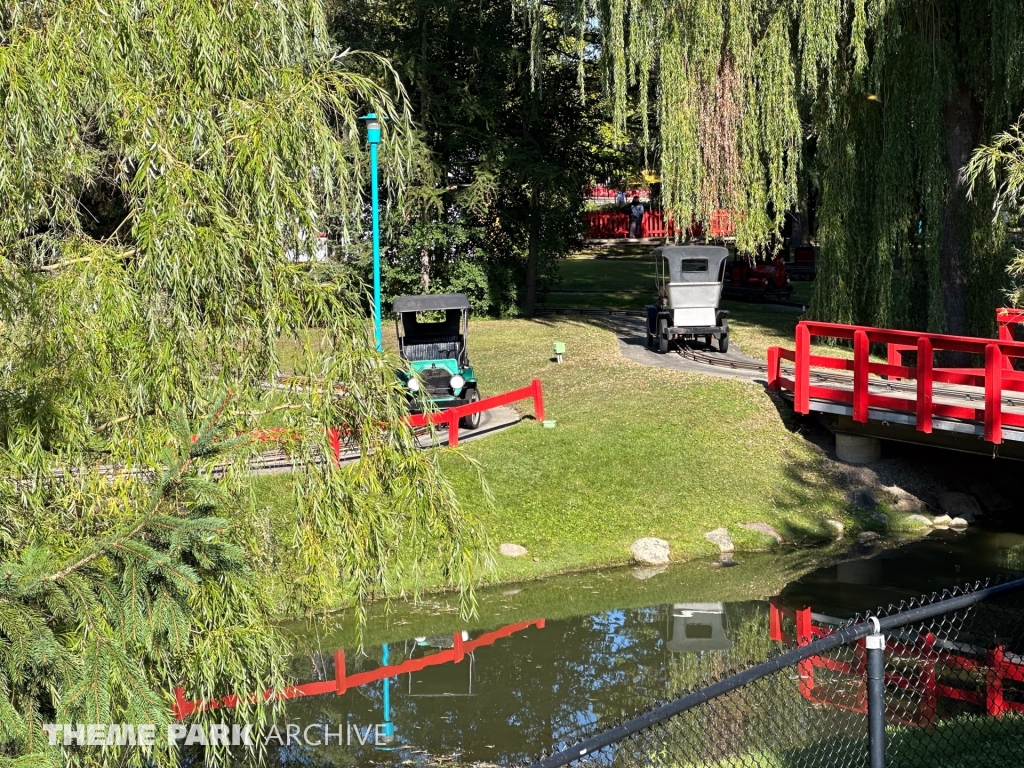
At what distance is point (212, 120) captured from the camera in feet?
24.7

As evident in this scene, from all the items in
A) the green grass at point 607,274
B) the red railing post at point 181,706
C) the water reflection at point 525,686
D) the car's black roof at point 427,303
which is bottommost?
the water reflection at point 525,686

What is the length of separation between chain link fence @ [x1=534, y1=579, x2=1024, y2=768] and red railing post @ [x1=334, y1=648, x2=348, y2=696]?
3370 millimetres

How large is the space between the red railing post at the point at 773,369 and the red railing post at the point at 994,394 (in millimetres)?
4905

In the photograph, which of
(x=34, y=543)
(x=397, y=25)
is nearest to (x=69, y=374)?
(x=34, y=543)

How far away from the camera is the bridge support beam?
60.0ft

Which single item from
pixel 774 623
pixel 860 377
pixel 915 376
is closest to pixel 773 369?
pixel 860 377

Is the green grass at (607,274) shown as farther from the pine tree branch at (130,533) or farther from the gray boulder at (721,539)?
the pine tree branch at (130,533)

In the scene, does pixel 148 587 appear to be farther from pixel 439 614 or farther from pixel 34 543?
pixel 439 614

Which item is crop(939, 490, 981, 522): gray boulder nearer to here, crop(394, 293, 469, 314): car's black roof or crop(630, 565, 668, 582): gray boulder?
crop(630, 565, 668, 582): gray boulder

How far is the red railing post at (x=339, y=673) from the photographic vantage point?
38.8 feet

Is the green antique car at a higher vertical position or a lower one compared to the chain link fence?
higher

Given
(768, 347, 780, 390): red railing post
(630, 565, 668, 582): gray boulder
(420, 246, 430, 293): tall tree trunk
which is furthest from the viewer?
(420, 246, 430, 293): tall tree trunk

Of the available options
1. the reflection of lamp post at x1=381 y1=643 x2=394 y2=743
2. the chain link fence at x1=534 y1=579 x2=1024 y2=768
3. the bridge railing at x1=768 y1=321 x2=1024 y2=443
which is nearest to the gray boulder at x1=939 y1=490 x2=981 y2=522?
the bridge railing at x1=768 y1=321 x2=1024 y2=443

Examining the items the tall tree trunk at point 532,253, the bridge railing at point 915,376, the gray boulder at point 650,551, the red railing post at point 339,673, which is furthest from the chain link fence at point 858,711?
the tall tree trunk at point 532,253
